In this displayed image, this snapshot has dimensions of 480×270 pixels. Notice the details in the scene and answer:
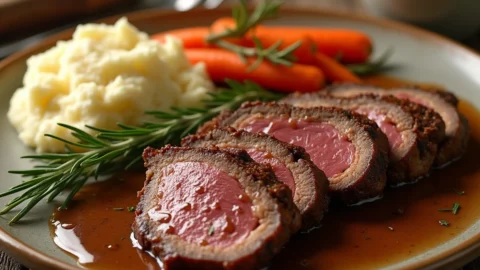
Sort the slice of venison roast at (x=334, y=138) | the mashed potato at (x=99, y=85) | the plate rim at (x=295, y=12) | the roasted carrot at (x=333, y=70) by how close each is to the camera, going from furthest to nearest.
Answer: the roasted carrot at (x=333, y=70), the mashed potato at (x=99, y=85), the slice of venison roast at (x=334, y=138), the plate rim at (x=295, y=12)

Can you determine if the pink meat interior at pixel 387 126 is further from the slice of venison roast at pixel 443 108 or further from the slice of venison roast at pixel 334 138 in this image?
the slice of venison roast at pixel 443 108

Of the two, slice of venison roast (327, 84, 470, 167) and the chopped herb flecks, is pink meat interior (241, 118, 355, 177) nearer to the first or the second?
the chopped herb flecks

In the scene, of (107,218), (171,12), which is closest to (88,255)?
(107,218)

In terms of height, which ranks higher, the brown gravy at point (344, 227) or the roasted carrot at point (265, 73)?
the roasted carrot at point (265, 73)

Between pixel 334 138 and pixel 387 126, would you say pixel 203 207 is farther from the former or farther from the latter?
pixel 387 126

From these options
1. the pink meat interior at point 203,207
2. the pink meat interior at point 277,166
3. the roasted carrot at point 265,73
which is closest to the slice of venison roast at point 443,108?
the roasted carrot at point 265,73

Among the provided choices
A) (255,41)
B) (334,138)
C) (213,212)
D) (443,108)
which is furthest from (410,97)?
(213,212)

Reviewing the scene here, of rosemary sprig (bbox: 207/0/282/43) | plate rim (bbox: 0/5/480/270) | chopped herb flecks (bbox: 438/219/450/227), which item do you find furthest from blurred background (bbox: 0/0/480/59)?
chopped herb flecks (bbox: 438/219/450/227)
